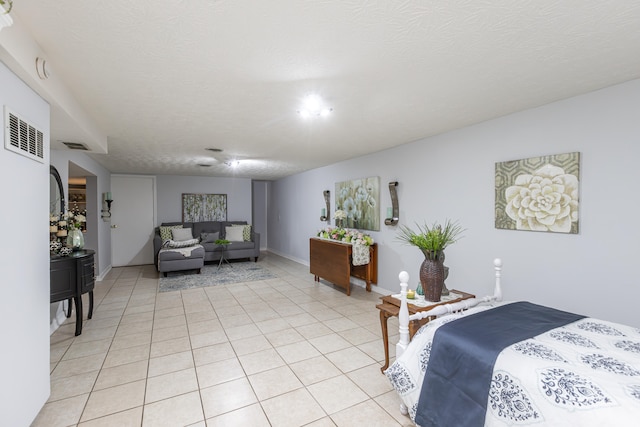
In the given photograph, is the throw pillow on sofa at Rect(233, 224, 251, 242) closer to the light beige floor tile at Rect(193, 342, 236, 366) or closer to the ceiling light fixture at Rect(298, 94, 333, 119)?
the light beige floor tile at Rect(193, 342, 236, 366)

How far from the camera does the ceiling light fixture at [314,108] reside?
7.61 ft

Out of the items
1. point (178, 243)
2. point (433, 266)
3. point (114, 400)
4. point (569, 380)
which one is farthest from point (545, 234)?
point (178, 243)

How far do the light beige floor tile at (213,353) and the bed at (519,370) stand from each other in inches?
63.2

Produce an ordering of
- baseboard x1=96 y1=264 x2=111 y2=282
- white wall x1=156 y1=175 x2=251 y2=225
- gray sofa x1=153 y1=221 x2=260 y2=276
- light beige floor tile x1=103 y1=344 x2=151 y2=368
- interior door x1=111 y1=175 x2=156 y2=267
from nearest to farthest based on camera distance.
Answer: light beige floor tile x1=103 y1=344 x2=151 y2=368 < baseboard x1=96 y1=264 x2=111 y2=282 < gray sofa x1=153 y1=221 x2=260 y2=276 < interior door x1=111 y1=175 x2=156 y2=267 < white wall x1=156 y1=175 x2=251 y2=225

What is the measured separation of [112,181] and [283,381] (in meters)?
6.47

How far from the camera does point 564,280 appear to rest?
2.34m

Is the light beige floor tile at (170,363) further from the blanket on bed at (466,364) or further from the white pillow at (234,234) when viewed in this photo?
the white pillow at (234,234)

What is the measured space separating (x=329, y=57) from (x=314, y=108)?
0.81 metres

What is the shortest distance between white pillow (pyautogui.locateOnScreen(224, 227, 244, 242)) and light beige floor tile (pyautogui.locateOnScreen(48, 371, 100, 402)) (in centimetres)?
477

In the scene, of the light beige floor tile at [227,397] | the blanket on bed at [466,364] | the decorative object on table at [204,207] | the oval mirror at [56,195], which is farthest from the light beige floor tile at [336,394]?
the decorative object on table at [204,207]

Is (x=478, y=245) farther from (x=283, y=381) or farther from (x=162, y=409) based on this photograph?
(x=162, y=409)

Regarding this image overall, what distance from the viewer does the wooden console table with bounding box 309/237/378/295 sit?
4.33m

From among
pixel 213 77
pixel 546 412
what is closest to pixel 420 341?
pixel 546 412

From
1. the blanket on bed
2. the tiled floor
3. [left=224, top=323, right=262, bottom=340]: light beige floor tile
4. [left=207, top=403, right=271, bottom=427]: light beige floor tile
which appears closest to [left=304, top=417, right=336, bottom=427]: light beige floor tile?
the tiled floor
